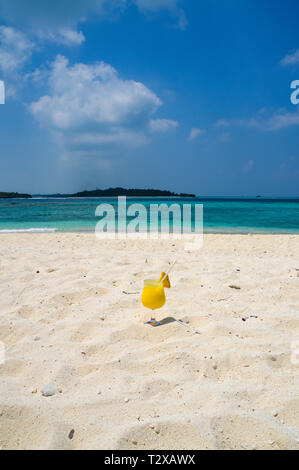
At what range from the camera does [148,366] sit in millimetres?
1922

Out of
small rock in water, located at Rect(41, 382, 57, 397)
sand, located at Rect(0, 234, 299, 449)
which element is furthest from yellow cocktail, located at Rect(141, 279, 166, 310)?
small rock in water, located at Rect(41, 382, 57, 397)

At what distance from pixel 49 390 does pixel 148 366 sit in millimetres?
641

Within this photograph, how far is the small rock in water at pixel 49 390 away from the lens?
1650 millimetres

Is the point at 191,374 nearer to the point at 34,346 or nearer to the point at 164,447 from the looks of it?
the point at 164,447

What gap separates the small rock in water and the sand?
0.02m

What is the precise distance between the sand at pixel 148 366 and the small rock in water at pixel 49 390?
0.06 feet

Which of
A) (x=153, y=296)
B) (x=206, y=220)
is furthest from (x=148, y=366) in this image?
(x=206, y=220)

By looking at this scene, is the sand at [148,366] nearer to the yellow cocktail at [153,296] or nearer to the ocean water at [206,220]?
the yellow cocktail at [153,296]

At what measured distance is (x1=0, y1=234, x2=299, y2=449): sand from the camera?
1.40 metres

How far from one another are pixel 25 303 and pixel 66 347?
3.37 ft

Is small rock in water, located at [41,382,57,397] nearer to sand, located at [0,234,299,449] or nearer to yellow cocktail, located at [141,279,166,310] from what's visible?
sand, located at [0,234,299,449]
